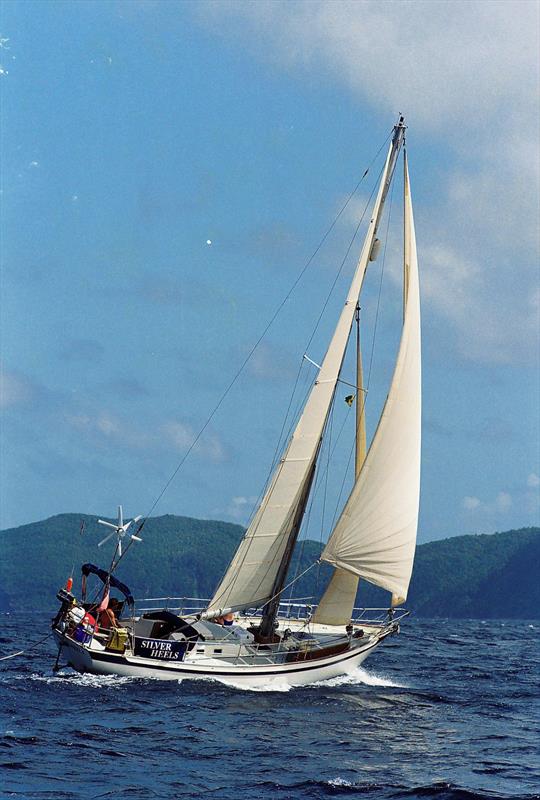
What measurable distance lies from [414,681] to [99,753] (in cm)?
2027

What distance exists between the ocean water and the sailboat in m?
0.87

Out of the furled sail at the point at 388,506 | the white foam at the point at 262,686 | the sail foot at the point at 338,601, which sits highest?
the furled sail at the point at 388,506

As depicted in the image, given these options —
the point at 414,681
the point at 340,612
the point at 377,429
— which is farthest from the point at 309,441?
the point at 414,681

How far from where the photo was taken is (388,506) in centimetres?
3653

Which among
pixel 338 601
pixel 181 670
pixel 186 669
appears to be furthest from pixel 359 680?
pixel 181 670

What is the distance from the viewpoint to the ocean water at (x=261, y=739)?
22.7 meters

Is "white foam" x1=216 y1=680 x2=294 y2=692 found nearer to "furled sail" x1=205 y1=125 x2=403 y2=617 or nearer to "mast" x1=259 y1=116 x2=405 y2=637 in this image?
"mast" x1=259 y1=116 x2=405 y2=637

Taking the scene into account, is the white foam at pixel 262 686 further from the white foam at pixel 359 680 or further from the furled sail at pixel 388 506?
the furled sail at pixel 388 506

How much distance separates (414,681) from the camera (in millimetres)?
42375

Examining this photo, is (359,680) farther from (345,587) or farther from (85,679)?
(85,679)

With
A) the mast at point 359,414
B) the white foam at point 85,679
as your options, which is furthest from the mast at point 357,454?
the white foam at point 85,679

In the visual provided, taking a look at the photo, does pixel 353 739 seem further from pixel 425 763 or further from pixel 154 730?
pixel 154 730

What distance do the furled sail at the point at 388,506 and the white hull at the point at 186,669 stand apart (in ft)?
12.0

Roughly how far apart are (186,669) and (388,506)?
8.62 meters
